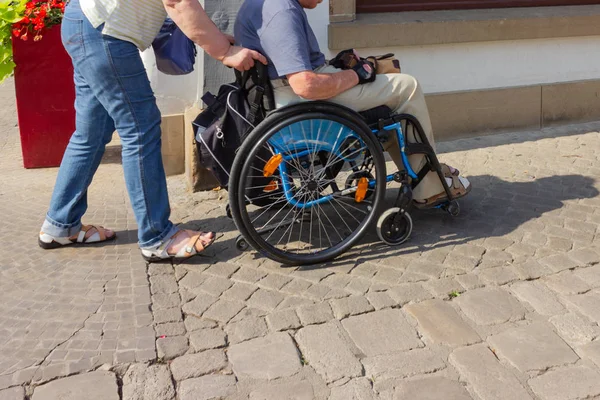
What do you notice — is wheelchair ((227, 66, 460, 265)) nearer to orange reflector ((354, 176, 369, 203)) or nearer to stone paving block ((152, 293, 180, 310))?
orange reflector ((354, 176, 369, 203))

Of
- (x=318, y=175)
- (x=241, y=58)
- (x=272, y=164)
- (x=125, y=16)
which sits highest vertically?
(x=125, y=16)

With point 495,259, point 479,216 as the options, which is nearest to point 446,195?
point 479,216

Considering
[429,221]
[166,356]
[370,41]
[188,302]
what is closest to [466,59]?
[370,41]

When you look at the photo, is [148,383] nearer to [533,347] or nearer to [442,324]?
[442,324]

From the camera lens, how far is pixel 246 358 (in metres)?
2.99

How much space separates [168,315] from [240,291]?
1.25 feet

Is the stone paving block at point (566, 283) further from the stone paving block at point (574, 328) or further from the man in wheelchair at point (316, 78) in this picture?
the man in wheelchair at point (316, 78)

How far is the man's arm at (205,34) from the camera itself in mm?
3330

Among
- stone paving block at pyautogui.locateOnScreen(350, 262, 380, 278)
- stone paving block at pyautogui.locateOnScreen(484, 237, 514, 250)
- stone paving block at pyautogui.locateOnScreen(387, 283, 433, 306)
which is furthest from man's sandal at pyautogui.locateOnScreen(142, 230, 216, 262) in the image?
stone paving block at pyautogui.locateOnScreen(484, 237, 514, 250)

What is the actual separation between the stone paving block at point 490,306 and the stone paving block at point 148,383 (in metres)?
1.36

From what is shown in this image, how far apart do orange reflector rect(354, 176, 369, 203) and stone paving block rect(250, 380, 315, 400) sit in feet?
4.17

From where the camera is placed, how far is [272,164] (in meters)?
3.60

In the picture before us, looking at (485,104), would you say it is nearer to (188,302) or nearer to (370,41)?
(370,41)

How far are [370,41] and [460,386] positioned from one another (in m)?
3.20
